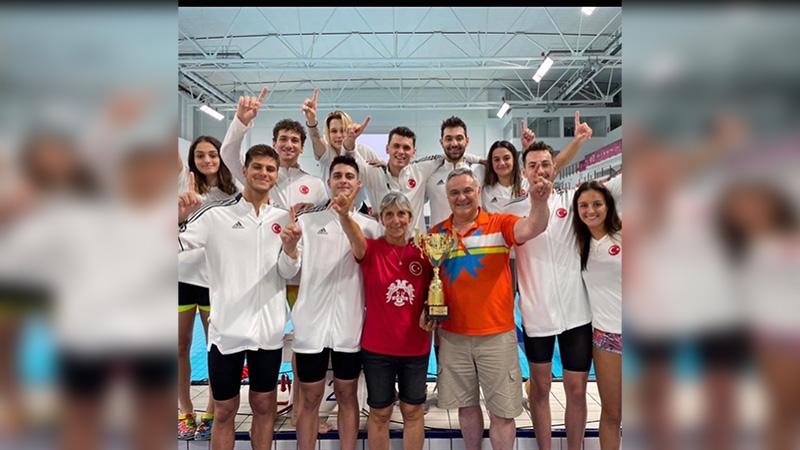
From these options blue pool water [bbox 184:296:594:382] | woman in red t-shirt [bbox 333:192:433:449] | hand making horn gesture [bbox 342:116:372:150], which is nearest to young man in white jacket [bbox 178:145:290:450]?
woman in red t-shirt [bbox 333:192:433:449]

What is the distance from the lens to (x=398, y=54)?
40.6 feet

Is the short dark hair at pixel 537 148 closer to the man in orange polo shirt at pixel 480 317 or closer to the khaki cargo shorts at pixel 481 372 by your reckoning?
the man in orange polo shirt at pixel 480 317

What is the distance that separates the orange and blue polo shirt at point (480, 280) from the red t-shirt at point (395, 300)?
155 millimetres

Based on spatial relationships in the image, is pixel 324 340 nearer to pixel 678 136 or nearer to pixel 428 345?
pixel 428 345

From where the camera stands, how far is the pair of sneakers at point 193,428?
338 cm

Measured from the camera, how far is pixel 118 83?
0.75 metres

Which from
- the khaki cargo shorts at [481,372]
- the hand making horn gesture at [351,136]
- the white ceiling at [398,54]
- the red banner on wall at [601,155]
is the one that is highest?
the white ceiling at [398,54]

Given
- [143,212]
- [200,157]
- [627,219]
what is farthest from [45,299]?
[200,157]

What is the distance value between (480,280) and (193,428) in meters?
2.34

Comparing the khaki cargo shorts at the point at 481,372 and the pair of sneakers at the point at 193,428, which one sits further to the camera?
the pair of sneakers at the point at 193,428

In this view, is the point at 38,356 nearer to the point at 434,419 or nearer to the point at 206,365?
the point at 434,419

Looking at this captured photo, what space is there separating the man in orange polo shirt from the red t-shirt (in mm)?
153

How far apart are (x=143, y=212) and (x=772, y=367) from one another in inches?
37.1

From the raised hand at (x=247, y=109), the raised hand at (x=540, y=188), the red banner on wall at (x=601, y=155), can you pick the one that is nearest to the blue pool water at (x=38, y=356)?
the raised hand at (x=540, y=188)
